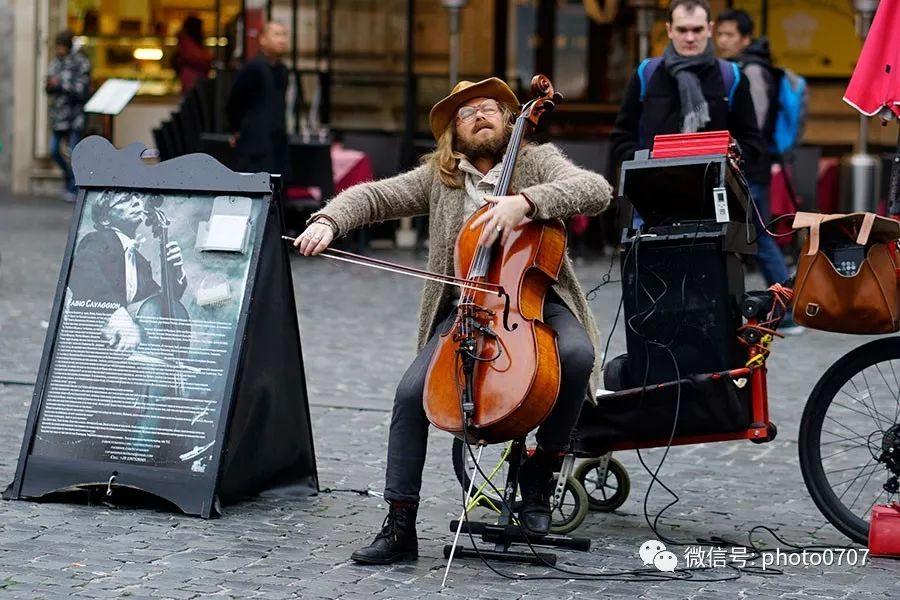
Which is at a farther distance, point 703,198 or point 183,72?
point 183,72

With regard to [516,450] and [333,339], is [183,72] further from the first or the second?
[516,450]

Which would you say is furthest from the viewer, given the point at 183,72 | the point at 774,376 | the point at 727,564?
the point at 183,72

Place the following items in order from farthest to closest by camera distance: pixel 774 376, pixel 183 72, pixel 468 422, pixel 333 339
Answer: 1. pixel 183 72
2. pixel 333 339
3. pixel 774 376
4. pixel 468 422

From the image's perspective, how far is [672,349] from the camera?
5.44 metres

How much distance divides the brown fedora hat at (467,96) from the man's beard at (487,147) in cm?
9

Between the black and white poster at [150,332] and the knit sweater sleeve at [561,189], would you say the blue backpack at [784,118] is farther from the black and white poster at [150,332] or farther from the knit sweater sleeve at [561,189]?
the black and white poster at [150,332]

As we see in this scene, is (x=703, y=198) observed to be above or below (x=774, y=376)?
above

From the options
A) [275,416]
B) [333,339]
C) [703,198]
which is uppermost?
[703,198]

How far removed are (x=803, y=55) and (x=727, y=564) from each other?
1266 centimetres

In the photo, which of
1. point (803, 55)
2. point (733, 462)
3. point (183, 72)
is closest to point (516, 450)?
point (733, 462)

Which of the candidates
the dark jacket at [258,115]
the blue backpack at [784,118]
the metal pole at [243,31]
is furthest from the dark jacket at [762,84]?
the metal pole at [243,31]

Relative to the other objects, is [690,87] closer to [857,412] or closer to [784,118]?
[857,412]

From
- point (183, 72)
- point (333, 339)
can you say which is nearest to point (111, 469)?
point (333, 339)

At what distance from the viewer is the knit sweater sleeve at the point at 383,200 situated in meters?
Result: 5.30
